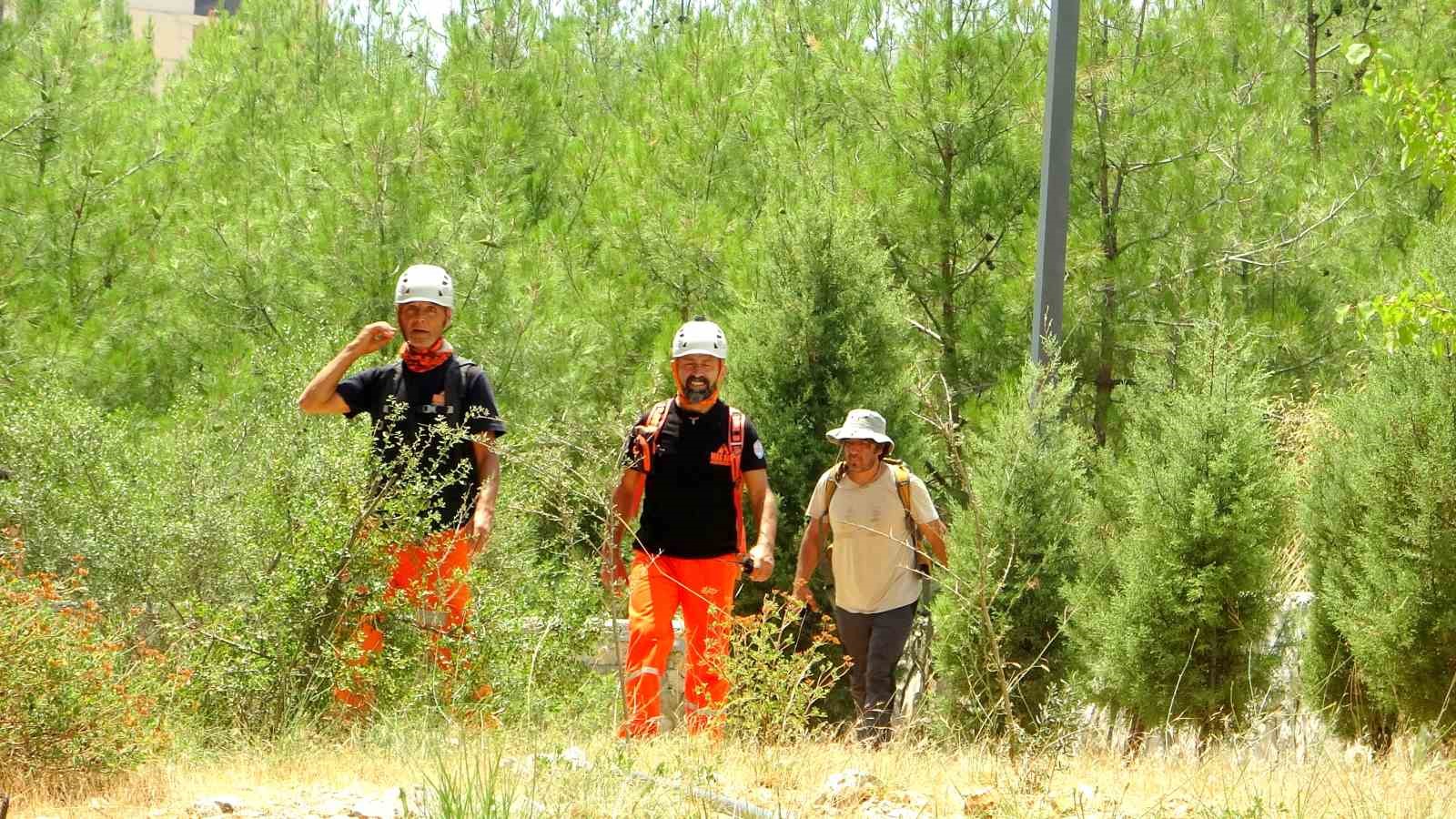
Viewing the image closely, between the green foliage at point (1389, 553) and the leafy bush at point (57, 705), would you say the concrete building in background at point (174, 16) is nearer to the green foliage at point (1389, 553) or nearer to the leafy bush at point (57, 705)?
the green foliage at point (1389, 553)

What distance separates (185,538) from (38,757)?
2.37 meters

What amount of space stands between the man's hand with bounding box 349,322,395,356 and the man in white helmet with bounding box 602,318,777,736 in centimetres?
99

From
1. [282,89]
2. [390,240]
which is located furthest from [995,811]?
[282,89]

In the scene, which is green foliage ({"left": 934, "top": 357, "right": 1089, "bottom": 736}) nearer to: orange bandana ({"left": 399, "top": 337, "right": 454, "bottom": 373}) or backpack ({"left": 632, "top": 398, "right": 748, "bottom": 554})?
backpack ({"left": 632, "top": 398, "right": 748, "bottom": 554})

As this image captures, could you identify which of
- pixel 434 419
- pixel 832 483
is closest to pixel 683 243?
pixel 832 483

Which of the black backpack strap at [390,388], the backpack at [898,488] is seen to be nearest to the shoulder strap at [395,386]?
the black backpack strap at [390,388]

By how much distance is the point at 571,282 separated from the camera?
10977 mm

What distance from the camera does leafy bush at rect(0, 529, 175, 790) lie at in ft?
13.7

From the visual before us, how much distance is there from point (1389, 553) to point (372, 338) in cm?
444

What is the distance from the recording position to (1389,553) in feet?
21.8

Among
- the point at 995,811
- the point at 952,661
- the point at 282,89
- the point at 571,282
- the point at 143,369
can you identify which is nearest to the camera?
the point at 995,811

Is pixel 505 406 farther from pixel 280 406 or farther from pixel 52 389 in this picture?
pixel 52 389

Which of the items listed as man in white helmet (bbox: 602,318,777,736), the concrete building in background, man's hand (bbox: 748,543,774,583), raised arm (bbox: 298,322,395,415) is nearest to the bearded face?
man in white helmet (bbox: 602,318,777,736)

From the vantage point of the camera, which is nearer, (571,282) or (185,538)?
(185,538)
